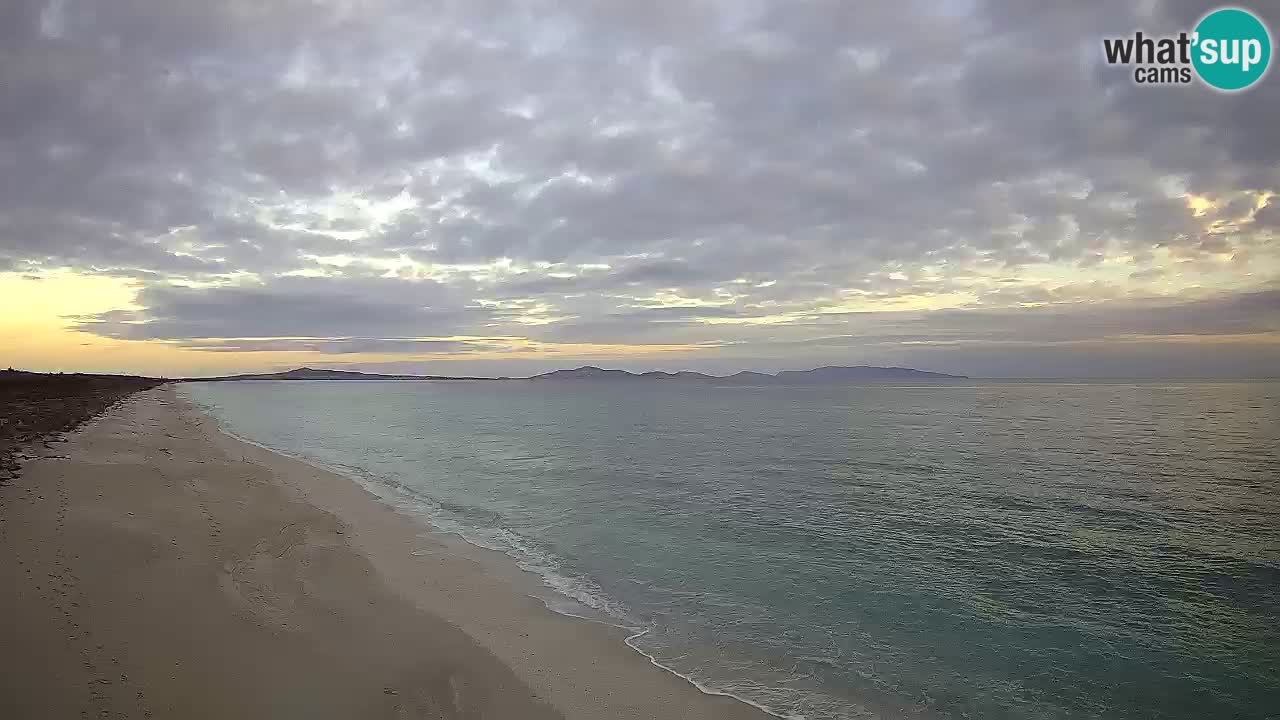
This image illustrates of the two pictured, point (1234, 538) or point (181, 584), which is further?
point (1234, 538)

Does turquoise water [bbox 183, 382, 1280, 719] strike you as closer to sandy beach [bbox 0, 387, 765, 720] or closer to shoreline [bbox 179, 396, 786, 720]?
shoreline [bbox 179, 396, 786, 720]

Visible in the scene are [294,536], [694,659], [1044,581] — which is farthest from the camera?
[294,536]

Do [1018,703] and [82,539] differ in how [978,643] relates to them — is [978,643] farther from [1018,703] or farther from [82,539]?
[82,539]

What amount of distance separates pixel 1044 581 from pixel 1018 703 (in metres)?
6.73

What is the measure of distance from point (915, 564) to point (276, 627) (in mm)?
14610

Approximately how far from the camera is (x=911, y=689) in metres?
9.43

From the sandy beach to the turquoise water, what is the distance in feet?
4.89

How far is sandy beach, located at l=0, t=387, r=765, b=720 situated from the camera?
766cm

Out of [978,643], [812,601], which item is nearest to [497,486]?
[812,601]

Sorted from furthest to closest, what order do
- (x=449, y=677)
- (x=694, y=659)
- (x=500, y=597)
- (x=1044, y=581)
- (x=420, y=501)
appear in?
(x=420, y=501)
(x=1044, y=581)
(x=500, y=597)
(x=694, y=659)
(x=449, y=677)

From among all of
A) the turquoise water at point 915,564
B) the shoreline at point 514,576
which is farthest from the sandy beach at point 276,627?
the turquoise water at point 915,564

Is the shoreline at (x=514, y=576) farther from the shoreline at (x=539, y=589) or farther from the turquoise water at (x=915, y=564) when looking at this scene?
the turquoise water at (x=915, y=564)

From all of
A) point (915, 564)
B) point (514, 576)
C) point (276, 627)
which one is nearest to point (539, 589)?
point (514, 576)

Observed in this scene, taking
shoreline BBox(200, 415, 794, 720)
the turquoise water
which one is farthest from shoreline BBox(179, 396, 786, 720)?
the turquoise water
